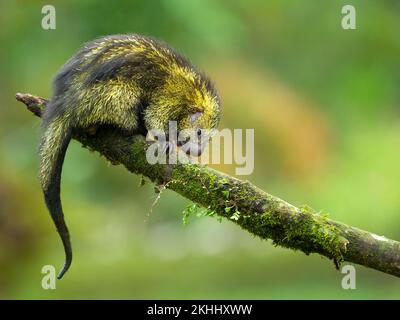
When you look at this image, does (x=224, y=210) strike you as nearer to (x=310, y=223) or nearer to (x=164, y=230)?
(x=310, y=223)

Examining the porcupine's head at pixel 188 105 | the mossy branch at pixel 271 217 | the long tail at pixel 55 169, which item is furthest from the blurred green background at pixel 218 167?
the mossy branch at pixel 271 217

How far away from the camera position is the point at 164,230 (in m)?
17.8

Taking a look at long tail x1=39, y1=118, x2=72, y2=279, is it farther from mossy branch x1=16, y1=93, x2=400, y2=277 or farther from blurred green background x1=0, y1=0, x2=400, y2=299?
blurred green background x1=0, y1=0, x2=400, y2=299

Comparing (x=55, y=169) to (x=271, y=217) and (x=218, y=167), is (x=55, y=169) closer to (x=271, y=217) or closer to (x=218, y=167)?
(x=271, y=217)

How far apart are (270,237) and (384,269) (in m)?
0.98

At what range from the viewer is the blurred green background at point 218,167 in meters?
15.7

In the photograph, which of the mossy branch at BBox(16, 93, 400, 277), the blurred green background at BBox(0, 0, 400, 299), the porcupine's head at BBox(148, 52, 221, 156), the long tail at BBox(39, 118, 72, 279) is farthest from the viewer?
the blurred green background at BBox(0, 0, 400, 299)

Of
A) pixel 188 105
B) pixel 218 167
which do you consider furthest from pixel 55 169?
pixel 218 167

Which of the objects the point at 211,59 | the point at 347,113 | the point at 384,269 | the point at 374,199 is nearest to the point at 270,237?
the point at 384,269

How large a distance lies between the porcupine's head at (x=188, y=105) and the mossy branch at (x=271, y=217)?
80 centimetres

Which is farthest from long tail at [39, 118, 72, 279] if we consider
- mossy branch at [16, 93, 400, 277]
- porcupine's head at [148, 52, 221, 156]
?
porcupine's head at [148, 52, 221, 156]

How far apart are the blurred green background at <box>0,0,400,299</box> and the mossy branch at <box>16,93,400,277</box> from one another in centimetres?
659

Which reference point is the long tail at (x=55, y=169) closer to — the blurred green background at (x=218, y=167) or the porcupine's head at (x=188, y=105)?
the porcupine's head at (x=188, y=105)

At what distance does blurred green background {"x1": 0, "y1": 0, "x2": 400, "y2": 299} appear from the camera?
15.7 m
